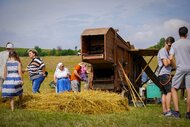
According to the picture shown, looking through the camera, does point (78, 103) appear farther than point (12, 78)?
No

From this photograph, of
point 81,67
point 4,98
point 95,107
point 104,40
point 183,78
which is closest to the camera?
point 183,78

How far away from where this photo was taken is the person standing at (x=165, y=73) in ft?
29.3

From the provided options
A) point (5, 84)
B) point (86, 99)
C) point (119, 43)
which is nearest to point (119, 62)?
point (119, 43)

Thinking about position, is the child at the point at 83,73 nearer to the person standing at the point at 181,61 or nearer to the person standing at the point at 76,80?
the person standing at the point at 76,80

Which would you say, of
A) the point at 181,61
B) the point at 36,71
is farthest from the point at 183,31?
the point at 36,71

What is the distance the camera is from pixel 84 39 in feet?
42.1

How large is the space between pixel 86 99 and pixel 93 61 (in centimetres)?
322

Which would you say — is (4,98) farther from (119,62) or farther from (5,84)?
(119,62)

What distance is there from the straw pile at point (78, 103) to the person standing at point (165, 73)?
156cm

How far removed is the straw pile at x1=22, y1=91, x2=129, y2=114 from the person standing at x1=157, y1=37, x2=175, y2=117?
1.56 m

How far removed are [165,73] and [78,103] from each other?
247 cm

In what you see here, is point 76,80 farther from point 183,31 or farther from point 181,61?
point 183,31

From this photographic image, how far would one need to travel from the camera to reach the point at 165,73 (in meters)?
9.12

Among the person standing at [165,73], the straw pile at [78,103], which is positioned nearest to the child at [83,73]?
→ the straw pile at [78,103]
